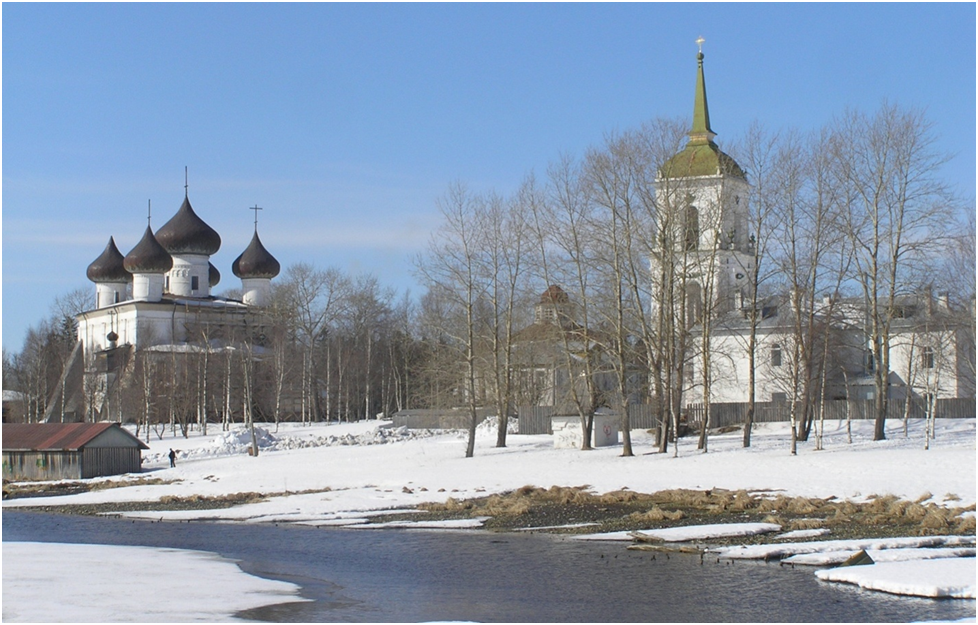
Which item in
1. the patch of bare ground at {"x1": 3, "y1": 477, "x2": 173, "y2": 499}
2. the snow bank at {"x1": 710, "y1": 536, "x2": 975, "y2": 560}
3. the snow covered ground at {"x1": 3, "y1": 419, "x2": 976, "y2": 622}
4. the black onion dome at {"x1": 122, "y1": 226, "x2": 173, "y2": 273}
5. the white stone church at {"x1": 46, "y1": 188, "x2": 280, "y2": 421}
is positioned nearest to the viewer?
the snow bank at {"x1": 710, "y1": 536, "x2": 975, "y2": 560}

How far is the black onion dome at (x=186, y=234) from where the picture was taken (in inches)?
3361

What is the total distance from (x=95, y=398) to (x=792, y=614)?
60878 millimetres

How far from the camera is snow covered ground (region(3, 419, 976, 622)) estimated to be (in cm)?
2644

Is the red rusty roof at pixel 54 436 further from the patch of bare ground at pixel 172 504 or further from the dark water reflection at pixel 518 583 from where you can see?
the dark water reflection at pixel 518 583

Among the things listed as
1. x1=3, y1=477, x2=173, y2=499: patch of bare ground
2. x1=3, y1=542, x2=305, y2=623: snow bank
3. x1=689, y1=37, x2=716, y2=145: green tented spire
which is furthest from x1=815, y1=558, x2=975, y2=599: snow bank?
x1=689, y1=37, x2=716, y2=145: green tented spire

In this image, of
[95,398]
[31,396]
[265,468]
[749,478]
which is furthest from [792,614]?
[31,396]

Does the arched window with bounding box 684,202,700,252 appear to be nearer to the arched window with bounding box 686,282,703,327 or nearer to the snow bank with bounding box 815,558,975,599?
the arched window with bounding box 686,282,703,327

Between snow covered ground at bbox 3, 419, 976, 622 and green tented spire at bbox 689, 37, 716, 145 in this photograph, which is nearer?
snow covered ground at bbox 3, 419, 976, 622

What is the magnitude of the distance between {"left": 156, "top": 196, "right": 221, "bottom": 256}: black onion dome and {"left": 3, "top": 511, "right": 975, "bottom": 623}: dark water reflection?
6106cm

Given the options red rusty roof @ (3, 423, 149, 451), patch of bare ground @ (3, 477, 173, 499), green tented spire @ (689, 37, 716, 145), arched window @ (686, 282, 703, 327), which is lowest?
patch of bare ground @ (3, 477, 173, 499)

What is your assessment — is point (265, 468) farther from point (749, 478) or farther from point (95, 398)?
point (95, 398)

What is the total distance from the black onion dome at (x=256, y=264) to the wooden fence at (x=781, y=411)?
4414 cm

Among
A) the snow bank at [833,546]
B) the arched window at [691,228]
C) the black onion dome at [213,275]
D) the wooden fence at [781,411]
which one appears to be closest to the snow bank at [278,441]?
the wooden fence at [781,411]

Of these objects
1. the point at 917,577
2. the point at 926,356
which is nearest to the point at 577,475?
the point at 926,356
